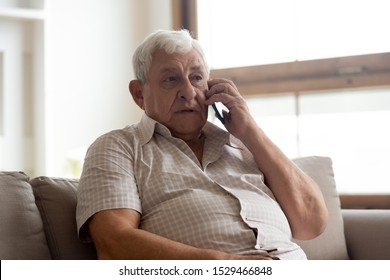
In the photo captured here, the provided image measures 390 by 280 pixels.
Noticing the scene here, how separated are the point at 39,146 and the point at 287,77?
1.21 m

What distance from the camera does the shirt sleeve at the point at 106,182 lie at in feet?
4.52

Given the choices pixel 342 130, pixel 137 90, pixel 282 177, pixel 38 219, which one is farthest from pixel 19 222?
pixel 342 130

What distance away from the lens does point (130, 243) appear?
4.29ft

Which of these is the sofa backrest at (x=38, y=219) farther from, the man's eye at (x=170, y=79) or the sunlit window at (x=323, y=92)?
the sunlit window at (x=323, y=92)

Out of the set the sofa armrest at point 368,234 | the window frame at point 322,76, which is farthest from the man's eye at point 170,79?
the window frame at point 322,76

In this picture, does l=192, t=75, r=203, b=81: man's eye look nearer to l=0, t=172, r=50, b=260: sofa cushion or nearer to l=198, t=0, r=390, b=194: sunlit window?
l=0, t=172, r=50, b=260: sofa cushion

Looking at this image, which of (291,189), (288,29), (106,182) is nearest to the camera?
(106,182)

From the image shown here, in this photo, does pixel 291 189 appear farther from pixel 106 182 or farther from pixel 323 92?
pixel 323 92

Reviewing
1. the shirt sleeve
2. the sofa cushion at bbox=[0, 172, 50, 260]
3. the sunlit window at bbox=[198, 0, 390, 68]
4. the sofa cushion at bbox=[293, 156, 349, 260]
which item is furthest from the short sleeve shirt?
the sunlit window at bbox=[198, 0, 390, 68]

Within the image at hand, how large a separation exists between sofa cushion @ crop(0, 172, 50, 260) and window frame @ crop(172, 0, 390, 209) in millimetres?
1524

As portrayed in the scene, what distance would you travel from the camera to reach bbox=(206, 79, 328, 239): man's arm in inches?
62.9

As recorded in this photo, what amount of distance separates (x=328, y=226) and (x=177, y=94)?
0.68m

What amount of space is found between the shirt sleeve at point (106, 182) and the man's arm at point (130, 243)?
0.07 ft

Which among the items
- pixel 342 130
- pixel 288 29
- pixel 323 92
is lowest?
pixel 342 130
